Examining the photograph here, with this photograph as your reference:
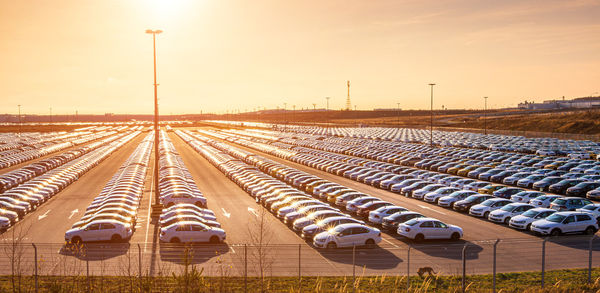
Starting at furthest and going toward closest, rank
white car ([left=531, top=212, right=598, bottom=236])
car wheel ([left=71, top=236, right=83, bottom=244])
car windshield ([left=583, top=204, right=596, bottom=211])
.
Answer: car windshield ([left=583, top=204, right=596, bottom=211]), white car ([left=531, top=212, right=598, bottom=236]), car wheel ([left=71, top=236, right=83, bottom=244])

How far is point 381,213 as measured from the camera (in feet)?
88.0

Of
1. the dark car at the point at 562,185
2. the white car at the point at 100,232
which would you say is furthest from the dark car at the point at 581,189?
the white car at the point at 100,232

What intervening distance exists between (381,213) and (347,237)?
5290mm

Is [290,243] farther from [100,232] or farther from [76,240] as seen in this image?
[76,240]

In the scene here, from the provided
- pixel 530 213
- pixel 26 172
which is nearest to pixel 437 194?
pixel 530 213

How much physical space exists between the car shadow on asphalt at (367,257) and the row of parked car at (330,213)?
0.54m

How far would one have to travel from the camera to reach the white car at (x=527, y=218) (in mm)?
25844

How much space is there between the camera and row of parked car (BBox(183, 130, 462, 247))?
883 inches

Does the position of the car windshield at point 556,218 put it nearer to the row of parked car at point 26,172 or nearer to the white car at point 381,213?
the white car at point 381,213

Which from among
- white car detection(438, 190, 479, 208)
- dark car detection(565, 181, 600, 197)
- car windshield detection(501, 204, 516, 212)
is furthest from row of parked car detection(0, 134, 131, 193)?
dark car detection(565, 181, 600, 197)

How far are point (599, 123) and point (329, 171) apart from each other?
90865 millimetres

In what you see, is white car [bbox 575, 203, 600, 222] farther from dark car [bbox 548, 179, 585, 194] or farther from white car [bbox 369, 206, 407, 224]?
white car [bbox 369, 206, 407, 224]

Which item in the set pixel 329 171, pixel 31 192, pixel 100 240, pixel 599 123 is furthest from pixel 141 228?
pixel 599 123

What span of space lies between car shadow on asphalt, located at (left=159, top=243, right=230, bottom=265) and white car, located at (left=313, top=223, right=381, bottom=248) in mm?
4346
